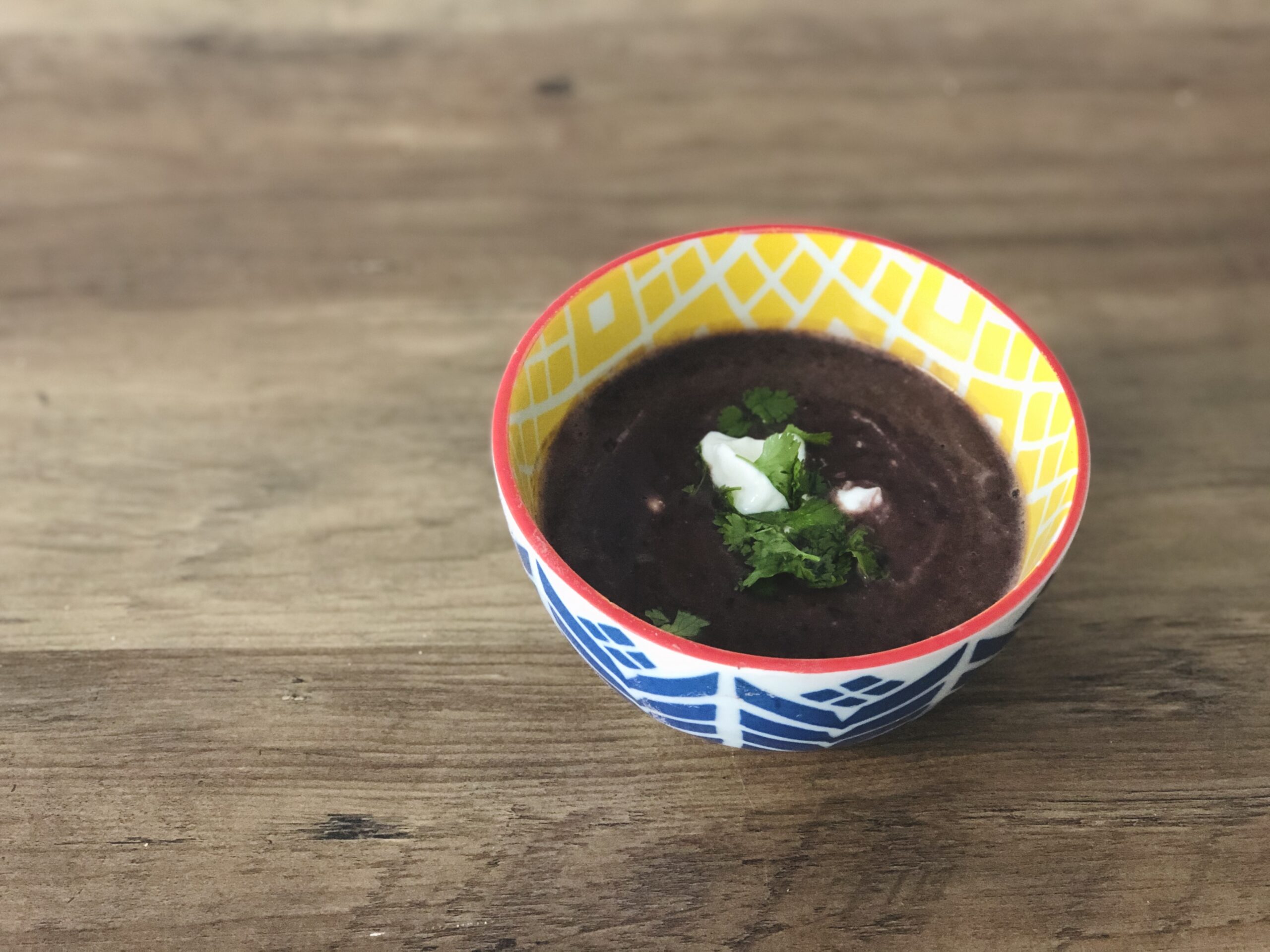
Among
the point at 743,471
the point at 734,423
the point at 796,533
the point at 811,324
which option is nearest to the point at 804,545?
the point at 796,533

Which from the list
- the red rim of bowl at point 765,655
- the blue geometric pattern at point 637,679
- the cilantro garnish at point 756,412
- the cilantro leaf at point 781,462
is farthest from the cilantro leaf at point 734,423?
the blue geometric pattern at point 637,679

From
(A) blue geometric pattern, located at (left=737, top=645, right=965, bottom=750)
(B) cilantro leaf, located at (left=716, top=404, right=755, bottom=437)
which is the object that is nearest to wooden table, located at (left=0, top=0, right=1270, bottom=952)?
(A) blue geometric pattern, located at (left=737, top=645, right=965, bottom=750)

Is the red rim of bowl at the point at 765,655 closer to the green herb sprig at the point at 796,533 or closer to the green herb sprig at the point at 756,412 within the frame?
the green herb sprig at the point at 796,533

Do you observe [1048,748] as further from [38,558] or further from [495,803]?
[38,558]

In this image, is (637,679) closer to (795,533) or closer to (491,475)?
(795,533)

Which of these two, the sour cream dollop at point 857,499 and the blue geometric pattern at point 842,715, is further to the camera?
the sour cream dollop at point 857,499

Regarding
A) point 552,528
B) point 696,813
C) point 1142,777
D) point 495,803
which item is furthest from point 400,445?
point 1142,777

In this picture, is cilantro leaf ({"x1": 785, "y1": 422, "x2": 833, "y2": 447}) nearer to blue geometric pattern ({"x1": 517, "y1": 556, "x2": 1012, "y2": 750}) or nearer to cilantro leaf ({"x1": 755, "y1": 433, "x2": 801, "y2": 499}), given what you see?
cilantro leaf ({"x1": 755, "y1": 433, "x2": 801, "y2": 499})
